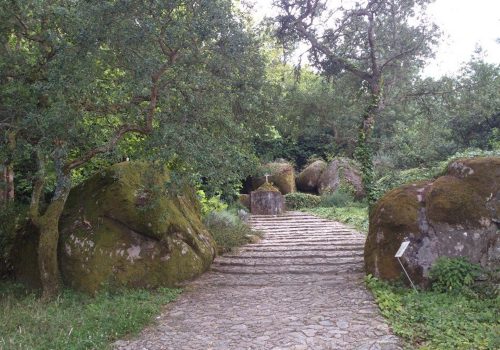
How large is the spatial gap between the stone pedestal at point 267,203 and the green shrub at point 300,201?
181cm

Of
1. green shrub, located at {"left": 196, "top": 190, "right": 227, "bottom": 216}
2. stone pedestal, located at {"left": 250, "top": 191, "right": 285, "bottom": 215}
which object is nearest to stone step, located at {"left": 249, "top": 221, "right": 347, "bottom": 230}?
green shrub, located at {"left": 196, "top": 190, "right": 227, "bottom": 216}

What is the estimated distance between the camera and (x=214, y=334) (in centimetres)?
515

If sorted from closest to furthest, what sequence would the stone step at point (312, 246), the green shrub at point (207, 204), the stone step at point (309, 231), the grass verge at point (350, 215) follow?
the stone step at point (312, 246), the stone step at point (309, 231), the green shrub at point (207, 204), the grass verge at point (350, 215)

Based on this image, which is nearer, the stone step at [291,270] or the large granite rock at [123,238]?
the large granite rock at [123,238]

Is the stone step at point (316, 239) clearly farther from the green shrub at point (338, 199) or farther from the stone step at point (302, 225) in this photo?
the green shrub at point (338, 199)

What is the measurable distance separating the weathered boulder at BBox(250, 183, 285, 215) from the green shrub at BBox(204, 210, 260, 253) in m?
5.90

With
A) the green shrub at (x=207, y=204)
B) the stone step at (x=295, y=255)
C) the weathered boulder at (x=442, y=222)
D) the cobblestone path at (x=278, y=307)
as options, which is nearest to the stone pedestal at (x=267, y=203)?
the green shrub at (x=207, y=204)

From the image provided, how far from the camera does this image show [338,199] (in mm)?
19578

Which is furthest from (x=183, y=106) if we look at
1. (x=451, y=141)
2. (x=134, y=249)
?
(x=451, y=141)

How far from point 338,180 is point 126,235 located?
15074 millimetres

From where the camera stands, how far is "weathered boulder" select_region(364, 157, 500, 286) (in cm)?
625

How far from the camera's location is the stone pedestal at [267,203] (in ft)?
61.0

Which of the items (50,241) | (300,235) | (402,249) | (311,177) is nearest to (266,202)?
(311,177)

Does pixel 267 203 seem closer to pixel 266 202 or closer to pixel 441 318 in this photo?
pixel 266 202
